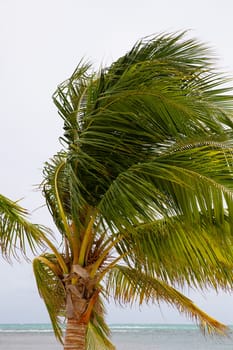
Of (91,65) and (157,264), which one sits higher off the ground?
(91,65)

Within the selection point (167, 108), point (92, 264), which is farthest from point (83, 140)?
point (92, 264)

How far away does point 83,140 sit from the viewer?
5996 mm

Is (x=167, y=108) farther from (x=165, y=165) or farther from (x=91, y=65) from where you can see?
(x=91, y=65)

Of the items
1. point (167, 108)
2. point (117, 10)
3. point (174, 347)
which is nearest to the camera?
point (167, 108)

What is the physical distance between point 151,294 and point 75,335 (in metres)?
1.37

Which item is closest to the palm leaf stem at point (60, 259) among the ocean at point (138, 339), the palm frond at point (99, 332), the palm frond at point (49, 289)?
the palm frond at point (49, 289)

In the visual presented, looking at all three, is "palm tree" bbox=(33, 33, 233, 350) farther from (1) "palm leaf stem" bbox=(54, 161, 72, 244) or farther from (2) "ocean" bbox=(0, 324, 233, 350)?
(2) "ocean" bbox=(0, 324, 233, 350)

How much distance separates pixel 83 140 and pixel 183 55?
4.73 ft

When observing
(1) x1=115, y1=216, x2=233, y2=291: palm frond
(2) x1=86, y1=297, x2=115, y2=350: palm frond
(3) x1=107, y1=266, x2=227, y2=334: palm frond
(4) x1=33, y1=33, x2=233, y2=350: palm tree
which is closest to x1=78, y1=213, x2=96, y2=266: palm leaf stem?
(4) x1=33, y1=33, x2=233, y2=350: palm tree

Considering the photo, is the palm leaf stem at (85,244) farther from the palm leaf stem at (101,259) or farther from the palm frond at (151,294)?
the palm frond at (151,294)

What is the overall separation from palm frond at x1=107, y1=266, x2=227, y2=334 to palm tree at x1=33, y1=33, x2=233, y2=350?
0.08 feet

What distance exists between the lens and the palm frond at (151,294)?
257 inches

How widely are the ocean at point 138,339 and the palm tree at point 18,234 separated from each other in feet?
63.3

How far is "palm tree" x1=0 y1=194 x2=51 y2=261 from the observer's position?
668 centimetres
